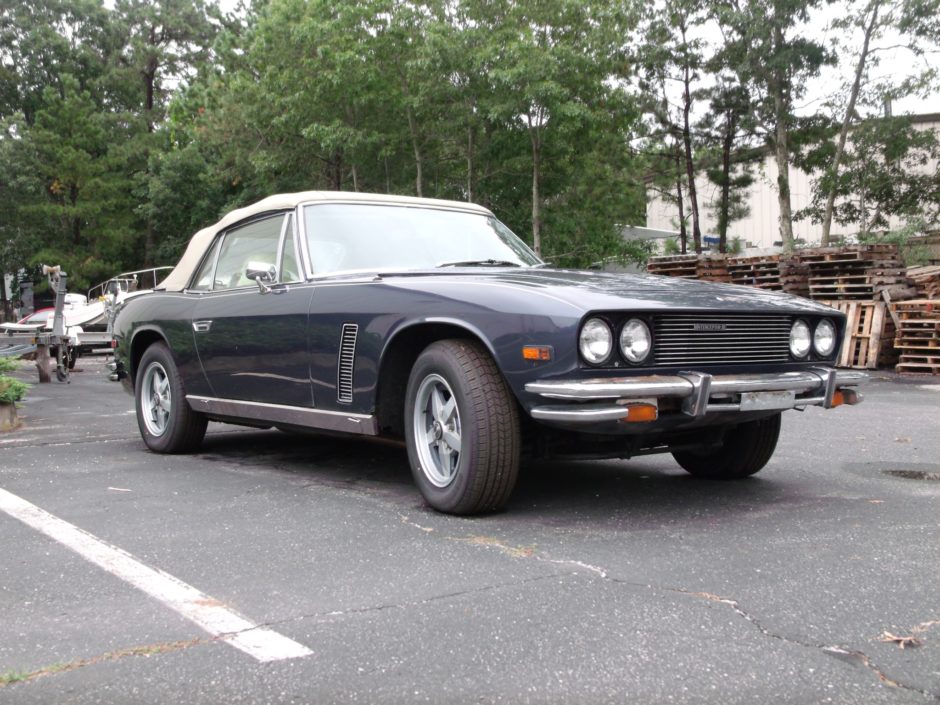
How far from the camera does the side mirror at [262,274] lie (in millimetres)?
5387

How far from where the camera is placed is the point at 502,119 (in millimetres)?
23078

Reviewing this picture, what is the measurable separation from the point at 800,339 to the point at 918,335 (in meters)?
10.6

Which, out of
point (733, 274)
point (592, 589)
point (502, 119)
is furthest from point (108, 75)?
point (592, 589)

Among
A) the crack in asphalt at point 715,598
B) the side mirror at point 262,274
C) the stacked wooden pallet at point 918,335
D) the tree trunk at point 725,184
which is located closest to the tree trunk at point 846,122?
the tree trunk at point 725,184

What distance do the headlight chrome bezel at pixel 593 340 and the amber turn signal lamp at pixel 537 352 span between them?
13 centimetres

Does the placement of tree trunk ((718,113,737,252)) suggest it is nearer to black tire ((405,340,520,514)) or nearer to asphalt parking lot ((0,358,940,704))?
asphalt parking lot ((0,358,940,704))

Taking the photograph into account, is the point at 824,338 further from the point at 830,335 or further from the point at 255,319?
the point at 255,319

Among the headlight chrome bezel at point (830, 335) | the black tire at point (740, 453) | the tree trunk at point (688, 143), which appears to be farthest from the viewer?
the tree trunk at point (688, 143)

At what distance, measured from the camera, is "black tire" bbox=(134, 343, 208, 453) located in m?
6.43

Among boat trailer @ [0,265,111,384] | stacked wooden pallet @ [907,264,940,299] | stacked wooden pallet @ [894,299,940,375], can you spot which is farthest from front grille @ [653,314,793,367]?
boat trailer @ [0,265,111,384]

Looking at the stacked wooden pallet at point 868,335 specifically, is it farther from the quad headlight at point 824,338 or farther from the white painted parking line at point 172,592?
the white painted parking line at point 172,592

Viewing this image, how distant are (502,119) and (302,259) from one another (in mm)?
18491

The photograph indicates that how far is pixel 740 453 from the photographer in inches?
207

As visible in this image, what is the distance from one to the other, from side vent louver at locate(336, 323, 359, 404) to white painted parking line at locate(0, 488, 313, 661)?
1364 mm
